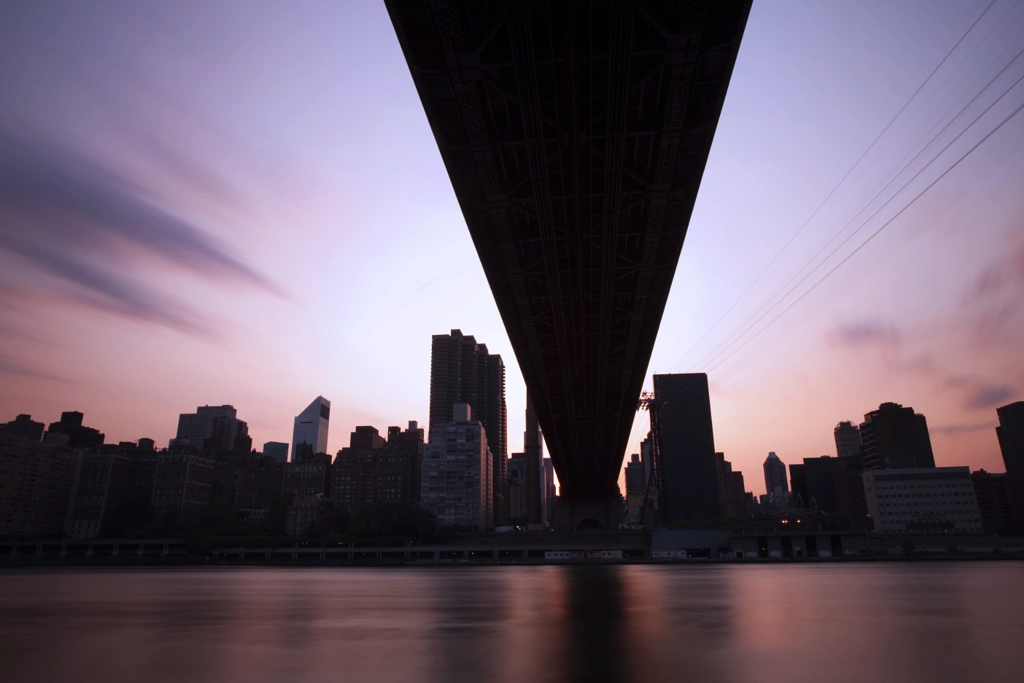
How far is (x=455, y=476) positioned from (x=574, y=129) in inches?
5861

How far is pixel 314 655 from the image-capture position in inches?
510

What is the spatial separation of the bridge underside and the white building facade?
157m

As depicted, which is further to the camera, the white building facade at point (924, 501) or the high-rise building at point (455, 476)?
the high-rise building at point (455, 476)

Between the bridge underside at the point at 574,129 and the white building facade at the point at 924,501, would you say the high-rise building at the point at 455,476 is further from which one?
the bridge underside at the point at 574,129

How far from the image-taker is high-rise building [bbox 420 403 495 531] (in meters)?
162

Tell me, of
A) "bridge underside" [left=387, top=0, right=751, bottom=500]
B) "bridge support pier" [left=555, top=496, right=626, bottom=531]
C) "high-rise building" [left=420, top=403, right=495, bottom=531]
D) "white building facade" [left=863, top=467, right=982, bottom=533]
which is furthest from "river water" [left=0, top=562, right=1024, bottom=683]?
"white building facade" [left=863, top=467, right=982, bottom=533]

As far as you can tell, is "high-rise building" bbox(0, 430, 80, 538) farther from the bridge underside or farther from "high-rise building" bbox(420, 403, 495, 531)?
the bridge underside

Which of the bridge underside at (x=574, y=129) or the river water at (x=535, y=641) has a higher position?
the bridge underside at (x=574, y=129)

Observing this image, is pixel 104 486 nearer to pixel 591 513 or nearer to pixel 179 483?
pixel 179 483

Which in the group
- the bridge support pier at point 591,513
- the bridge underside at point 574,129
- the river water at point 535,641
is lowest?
the river water at point 535,641

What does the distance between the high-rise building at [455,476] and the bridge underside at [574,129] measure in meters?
129

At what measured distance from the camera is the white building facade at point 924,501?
516 ft

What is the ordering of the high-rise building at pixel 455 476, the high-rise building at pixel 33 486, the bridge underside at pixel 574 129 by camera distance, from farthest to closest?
the high-rise building at pixel 33 486
the high-rise building at pixel 455 476
the bridge underside at pixel 574 129

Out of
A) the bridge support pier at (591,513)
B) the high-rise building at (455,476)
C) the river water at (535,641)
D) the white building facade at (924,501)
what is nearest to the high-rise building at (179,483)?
the high-rise building at (455,476)
